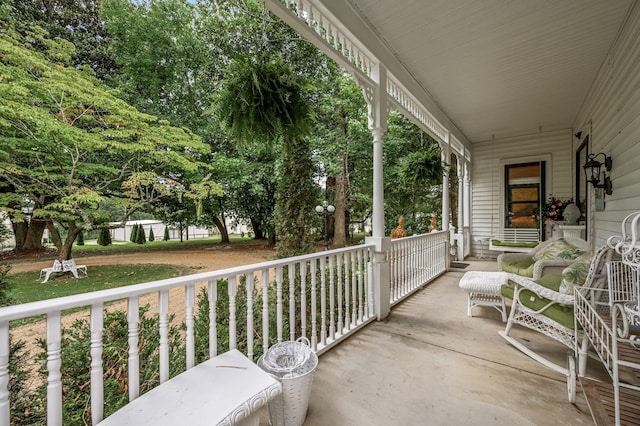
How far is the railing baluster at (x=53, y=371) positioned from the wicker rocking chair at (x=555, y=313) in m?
2.58

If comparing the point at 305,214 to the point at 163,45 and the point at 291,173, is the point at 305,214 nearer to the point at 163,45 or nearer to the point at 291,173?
the point at 291,173

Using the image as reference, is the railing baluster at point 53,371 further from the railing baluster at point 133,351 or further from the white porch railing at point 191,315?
the railing baluster at point 133,351

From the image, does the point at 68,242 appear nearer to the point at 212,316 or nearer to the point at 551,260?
the point at 212,316

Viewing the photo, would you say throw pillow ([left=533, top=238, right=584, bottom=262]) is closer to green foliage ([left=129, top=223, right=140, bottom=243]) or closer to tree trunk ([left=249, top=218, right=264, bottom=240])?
tree trunk ([left=249, top=218, right=264, bottom=240])

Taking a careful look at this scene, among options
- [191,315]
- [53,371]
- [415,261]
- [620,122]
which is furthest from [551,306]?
[53,371]

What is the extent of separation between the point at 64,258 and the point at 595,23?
28.0 feet

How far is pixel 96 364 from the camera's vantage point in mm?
1020

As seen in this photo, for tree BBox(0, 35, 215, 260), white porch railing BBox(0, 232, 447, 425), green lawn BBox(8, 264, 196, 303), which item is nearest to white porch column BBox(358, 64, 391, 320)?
white porch railing BBox(0, 232, 447, 425)

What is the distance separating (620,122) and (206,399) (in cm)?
446

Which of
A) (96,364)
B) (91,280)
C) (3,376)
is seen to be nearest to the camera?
(3,376)

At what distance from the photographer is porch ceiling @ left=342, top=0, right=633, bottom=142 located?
241 cm

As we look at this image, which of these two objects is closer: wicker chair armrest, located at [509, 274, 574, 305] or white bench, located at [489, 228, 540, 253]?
wicker chair armrest, located at [509, 274, 574, 305]

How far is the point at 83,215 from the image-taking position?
4605 millimetres

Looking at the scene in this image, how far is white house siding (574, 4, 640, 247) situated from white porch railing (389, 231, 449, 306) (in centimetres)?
217
